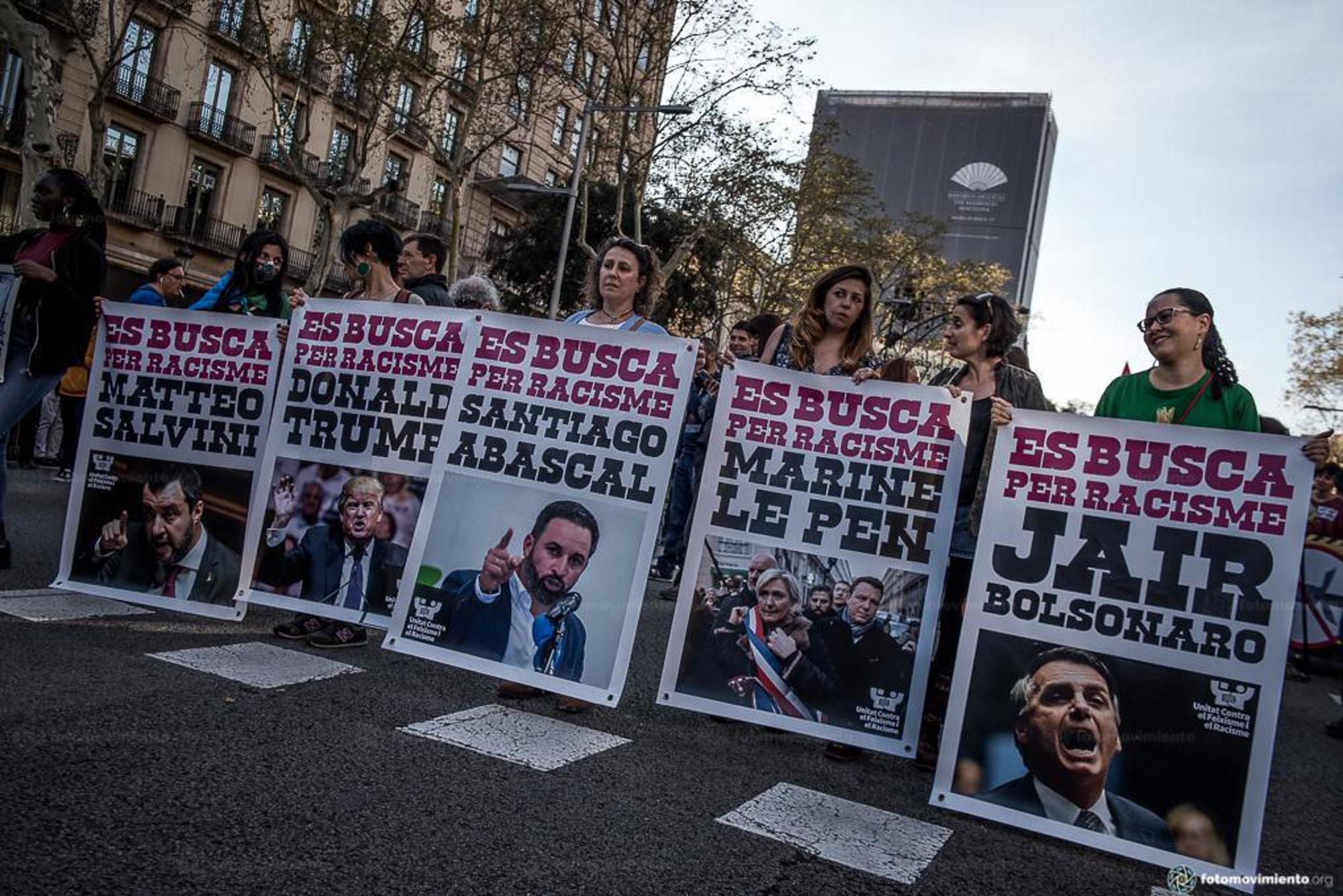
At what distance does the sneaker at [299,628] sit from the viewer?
187 inches

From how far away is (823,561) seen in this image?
158 inches

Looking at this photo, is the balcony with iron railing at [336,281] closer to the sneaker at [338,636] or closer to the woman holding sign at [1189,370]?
the sneaker at [338,636]

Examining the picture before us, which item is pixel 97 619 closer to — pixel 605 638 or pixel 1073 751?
pixel 605 638

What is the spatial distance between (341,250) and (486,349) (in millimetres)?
1346

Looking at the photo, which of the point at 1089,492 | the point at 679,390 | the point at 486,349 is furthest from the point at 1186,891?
the point at 486,349

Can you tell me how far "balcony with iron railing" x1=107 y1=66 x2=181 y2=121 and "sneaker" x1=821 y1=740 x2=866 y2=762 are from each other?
30.2 metres

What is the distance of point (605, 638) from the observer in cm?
407

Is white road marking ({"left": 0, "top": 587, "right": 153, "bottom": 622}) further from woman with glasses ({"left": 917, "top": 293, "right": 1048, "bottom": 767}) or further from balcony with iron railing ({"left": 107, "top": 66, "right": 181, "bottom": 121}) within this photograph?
balcony with iron railing ({"left": 107, "top": 66, "right": 181, "bottom": 121})

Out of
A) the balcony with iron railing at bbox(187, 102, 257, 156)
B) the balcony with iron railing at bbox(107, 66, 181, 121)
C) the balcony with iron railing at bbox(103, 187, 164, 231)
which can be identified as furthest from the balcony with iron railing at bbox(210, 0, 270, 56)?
the balcony with iron railing at bbox(103, 187, 164, 231)

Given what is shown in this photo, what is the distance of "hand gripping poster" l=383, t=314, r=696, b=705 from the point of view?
410cm

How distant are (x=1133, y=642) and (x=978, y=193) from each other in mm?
103330

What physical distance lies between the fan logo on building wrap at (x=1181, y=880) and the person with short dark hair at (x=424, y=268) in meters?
4.09

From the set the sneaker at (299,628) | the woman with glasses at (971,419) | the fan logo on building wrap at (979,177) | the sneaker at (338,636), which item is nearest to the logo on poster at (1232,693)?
the woman with glasses at (971,419)

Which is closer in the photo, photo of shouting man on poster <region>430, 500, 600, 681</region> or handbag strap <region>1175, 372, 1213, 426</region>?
handbag strap <region>1175, 372, 1213, 426</region>
